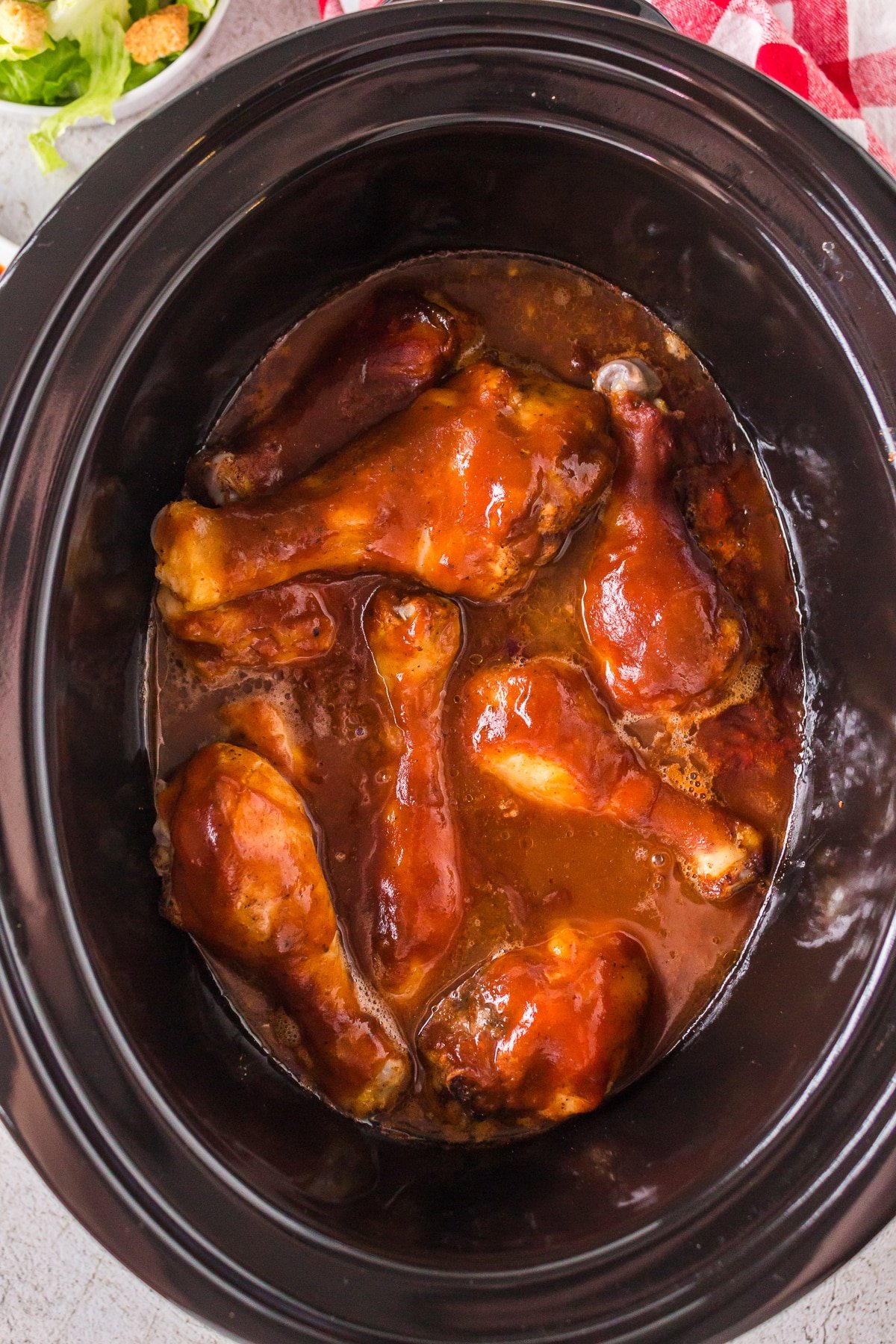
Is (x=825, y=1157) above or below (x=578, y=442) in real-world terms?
below

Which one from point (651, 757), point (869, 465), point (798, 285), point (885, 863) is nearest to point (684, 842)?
point (651, 757)

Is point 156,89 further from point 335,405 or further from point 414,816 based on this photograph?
point 414,816

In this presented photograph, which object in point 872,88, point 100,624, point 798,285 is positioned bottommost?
point 100,624

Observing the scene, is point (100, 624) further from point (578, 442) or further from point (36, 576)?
point (578, 442)

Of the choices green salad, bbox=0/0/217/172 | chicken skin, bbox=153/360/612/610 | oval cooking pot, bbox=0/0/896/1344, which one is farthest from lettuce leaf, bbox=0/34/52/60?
chicken skin, bbox=153/360/612/610

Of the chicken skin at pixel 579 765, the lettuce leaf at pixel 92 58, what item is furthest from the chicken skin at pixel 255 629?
the lettuce leaf at pixel 92 58

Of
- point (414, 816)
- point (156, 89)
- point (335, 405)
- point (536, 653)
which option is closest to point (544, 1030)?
point (414, 816)

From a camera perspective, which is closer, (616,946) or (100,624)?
(100,624)

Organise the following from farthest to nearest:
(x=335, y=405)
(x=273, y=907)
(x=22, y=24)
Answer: (x=22, y=24)
(x=335, y=405)
(x=273, y=907)
